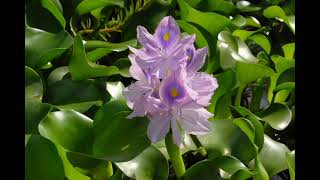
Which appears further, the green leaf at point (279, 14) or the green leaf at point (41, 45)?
the green leaf at point (279, 14)

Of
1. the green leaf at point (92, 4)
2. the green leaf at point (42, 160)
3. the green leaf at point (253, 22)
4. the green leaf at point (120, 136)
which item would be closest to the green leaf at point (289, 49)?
the green leaf at point (253, 22)

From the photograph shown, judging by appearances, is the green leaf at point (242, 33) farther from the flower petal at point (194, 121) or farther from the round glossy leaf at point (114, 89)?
the flower petal at point (194, 121)

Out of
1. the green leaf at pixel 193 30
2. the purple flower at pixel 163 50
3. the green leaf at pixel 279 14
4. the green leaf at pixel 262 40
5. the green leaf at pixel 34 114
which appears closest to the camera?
the purple flower at pixel 163 50

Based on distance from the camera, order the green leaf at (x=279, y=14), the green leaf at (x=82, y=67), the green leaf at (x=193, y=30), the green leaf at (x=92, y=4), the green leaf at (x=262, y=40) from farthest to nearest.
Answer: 1. the green leaf at (x=279, y=14)
2. the green leaf at (x=262, y=40)
3. the green leaf at (x=92, y=4)
4. the green leaf at (x=193, y=30)
5. the green leaf at (x=82, y=67)

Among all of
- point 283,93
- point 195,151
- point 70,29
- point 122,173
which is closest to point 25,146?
point 122,173

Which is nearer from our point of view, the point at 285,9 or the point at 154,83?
the point at 154,83

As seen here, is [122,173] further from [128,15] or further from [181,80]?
[128,15]
